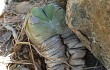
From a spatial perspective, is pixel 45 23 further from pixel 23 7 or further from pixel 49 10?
pixel 23 7

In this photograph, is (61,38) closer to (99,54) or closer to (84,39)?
(84,39)

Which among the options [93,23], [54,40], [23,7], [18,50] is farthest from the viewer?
[23,7]

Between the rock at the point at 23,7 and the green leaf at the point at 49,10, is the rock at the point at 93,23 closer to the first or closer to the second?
the green leaf at the point at 49,10

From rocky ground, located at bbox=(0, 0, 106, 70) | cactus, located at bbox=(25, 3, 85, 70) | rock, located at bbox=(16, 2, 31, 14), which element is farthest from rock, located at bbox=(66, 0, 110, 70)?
rock, located at bbox=(16, 2, 31, 14)

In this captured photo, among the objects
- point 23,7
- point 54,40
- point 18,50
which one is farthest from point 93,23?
point 23,7

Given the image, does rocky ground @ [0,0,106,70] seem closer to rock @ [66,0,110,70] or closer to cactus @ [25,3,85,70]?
cactus @ [25,3,85,70]

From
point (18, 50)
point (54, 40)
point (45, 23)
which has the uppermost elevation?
point (45, 23)
